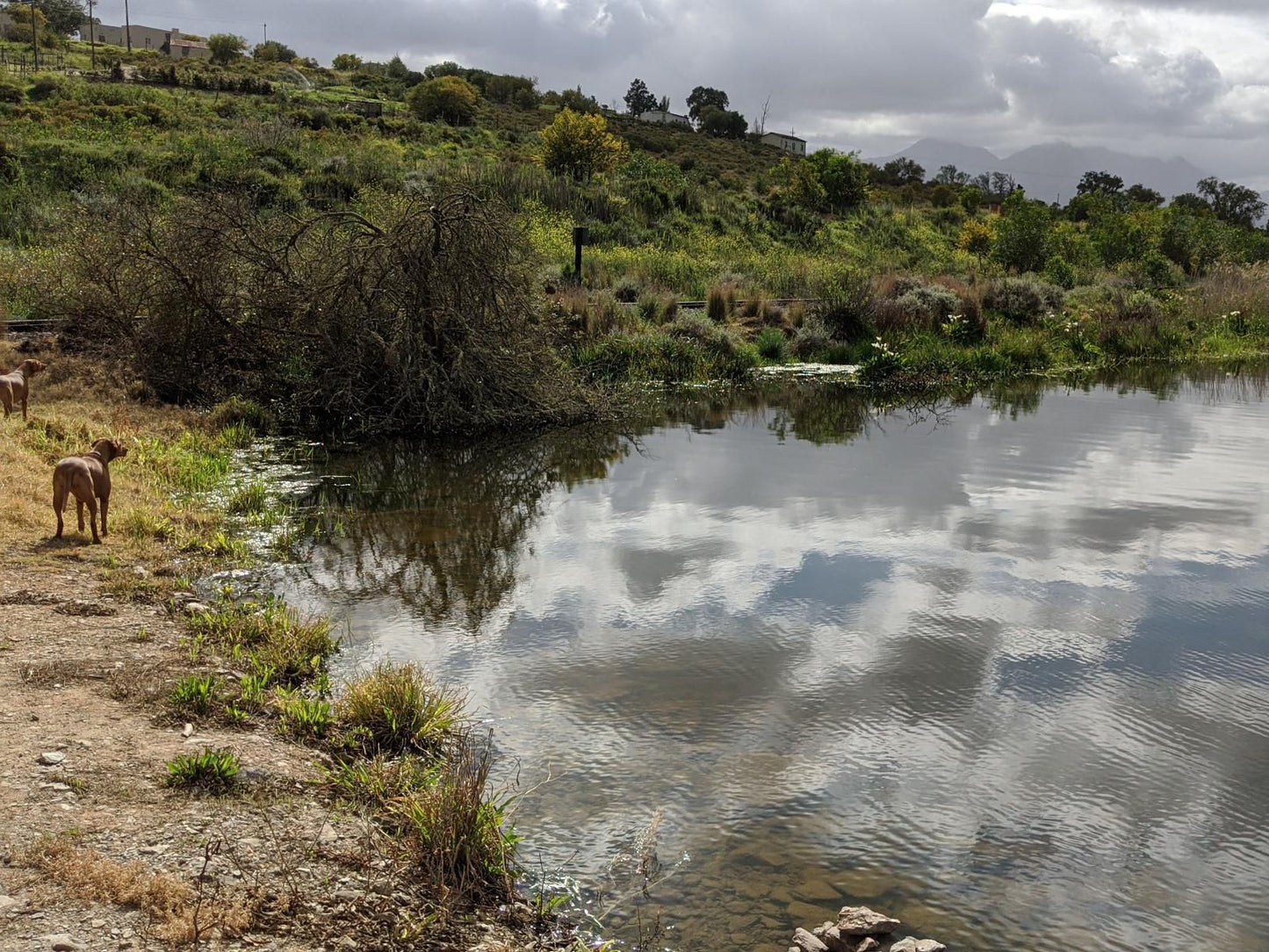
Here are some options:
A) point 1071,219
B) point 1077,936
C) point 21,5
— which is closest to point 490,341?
point 1077,936

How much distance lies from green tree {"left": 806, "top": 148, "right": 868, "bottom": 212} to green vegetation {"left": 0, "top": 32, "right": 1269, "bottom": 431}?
12 centimetres

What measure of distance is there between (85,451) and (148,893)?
7.57 meters

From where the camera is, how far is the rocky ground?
3766 mm

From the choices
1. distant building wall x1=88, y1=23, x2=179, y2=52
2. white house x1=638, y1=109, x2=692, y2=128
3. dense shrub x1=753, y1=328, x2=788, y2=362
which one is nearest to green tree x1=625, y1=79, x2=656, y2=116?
white house x1=638, y1=109, x2=692, y2=128

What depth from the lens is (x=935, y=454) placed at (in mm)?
14445

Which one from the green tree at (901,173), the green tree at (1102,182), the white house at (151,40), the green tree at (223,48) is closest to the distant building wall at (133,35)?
the white house at (151,40)

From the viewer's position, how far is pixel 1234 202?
7544 centimetres

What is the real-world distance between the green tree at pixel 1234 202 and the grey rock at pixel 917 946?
78.9m

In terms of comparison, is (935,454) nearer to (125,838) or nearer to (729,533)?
(729,533)

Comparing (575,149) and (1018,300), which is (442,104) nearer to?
(575,149)

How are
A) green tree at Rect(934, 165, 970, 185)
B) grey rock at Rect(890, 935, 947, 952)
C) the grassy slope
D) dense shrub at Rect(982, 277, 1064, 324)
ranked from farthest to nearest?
green tree at Rect(934, 165, 970, 185)
dense shrub at Rect(982, 277, 1064, 324)
the grassy slope
grey rock at Rect(890, 935, 947, 952)

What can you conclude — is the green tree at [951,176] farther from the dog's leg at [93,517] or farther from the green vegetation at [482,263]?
the dog's leg at [93,517]

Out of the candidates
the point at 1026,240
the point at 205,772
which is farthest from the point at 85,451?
the point at 1026,240

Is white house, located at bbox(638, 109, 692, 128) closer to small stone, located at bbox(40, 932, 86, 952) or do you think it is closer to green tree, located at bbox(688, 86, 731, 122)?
green tree, located at bbox(688, 86, 731, 122)
